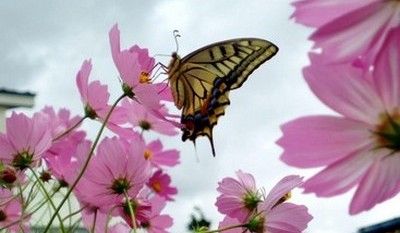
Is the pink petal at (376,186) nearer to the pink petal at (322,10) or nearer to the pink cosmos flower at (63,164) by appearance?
the pink petal at (322,10)

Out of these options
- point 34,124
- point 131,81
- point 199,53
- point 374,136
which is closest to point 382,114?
point 374,136

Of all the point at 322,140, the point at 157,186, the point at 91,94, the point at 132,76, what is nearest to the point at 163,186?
the point at 157,186

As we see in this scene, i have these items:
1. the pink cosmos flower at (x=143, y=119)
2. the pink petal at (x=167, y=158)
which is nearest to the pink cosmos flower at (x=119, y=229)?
the pink cosmos flower at (x=143, y=119)

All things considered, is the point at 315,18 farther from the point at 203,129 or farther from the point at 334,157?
the point at 203,129

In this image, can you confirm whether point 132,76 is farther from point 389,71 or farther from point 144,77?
point 389,71

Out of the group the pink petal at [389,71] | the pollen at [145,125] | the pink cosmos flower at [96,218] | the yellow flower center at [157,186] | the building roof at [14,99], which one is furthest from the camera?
the building roof at [14,99]

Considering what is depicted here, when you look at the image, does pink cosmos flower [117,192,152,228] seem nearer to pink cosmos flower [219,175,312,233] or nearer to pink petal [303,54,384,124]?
pink cosmos flower [219,175,312,233]
